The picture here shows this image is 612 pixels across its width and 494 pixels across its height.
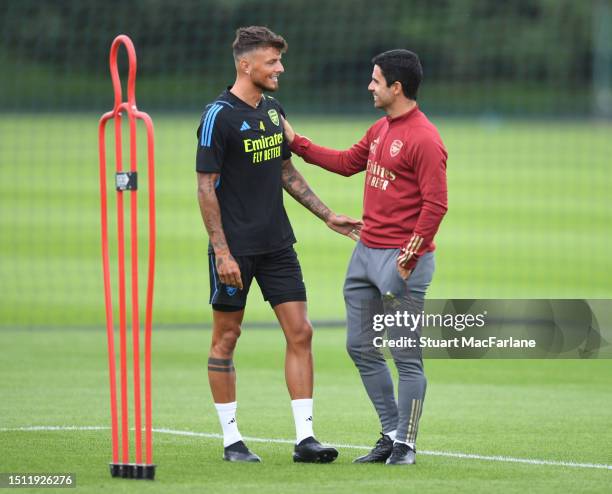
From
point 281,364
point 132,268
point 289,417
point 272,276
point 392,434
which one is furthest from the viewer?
point 281,364

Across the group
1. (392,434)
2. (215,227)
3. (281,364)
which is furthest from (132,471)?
(281,364)

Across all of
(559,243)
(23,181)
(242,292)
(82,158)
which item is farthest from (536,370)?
(82,158)

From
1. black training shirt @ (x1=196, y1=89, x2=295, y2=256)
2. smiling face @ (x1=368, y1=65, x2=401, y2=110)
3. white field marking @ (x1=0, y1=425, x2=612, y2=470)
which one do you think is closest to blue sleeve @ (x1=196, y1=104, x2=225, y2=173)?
black training shirt @ (x1=196, y1=89, x2=295, y2=256)

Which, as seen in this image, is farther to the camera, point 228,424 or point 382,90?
point 228,424

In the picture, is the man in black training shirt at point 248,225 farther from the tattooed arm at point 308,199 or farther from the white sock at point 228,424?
the tattooed arm at point 308,199

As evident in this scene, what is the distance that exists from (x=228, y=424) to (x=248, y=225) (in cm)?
109

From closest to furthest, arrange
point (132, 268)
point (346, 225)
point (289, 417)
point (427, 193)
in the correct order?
point (132, 268), point (427, 193), point (346, 225), point (289, 417)

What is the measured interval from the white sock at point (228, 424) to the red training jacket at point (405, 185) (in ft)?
3.85

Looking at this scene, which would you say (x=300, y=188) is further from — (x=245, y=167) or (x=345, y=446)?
(x=345, y=446)

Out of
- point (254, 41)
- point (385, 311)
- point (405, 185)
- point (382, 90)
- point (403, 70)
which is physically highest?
point (254, 41)

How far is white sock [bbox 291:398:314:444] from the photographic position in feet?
24.0

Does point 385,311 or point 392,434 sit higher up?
point 385,311

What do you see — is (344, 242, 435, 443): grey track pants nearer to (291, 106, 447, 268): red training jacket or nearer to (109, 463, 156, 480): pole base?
(291, 106, 447, 268): red training jacket

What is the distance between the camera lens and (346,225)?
781cm
